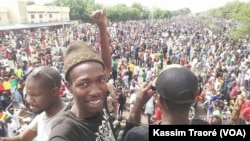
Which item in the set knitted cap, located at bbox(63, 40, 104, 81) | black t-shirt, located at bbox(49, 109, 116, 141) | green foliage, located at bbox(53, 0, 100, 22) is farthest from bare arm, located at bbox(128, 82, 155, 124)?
green foliage, located at bbox(53, 0, 100, 22)

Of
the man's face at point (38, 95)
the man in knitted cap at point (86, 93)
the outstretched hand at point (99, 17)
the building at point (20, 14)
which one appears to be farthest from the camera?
the building at point (20, 14)

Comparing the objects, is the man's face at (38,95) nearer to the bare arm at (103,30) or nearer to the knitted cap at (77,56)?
the knitted cap at (77,56)

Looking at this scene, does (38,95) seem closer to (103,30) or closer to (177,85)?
(103,30)

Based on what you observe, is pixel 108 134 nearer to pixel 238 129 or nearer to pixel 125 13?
pixel 238 129

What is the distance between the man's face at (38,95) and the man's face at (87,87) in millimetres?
345

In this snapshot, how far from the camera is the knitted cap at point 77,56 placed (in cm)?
174

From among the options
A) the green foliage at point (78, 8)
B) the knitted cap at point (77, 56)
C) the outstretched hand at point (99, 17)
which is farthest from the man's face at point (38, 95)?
the green foliage at point (78, 8)

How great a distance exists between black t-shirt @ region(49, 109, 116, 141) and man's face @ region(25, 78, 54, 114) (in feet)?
1.29

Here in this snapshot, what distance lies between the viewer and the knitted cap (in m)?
1.74

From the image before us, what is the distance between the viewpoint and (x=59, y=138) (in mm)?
1498

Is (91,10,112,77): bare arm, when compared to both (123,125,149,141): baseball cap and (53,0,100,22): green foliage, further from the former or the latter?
(53,0,100,22): green foliage

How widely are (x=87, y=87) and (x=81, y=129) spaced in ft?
0.75

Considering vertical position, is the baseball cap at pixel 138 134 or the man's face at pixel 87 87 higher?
the man's face at pixel 87 87

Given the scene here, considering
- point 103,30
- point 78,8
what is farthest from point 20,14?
point 103,30
